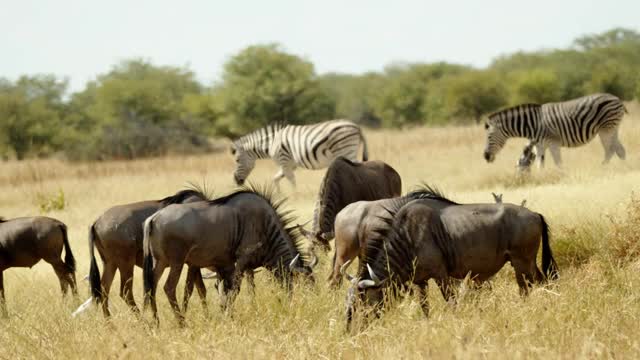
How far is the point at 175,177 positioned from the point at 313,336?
1795cm

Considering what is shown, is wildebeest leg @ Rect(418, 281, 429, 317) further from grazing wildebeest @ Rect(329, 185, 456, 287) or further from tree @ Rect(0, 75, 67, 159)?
tree @ Rect(0, 75, 67, 159)

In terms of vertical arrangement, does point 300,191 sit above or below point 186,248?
below

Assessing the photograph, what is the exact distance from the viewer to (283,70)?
44.6 meters

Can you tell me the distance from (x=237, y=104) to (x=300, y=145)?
26233 mm

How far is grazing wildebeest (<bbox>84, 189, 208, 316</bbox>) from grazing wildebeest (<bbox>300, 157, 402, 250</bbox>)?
179 cm

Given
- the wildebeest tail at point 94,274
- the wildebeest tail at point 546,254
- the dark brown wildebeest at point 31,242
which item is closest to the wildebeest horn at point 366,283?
the wildebeest tail at point 546,254

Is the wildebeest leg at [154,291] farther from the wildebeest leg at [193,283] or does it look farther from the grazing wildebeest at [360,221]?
the grazing wildebeest at [360,221]

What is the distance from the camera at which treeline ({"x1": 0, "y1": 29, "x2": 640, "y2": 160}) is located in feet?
119

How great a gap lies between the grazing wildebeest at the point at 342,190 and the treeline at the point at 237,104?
952 inches

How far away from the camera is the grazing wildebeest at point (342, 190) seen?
31.2ft

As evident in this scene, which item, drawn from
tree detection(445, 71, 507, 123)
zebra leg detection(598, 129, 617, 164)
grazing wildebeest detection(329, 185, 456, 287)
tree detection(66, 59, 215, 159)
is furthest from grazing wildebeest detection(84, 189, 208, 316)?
tree detection(445, 71, 507, 123)

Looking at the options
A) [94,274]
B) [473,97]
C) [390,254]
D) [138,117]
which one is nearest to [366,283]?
[390,254]

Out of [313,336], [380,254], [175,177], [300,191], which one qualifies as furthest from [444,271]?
[175,177]

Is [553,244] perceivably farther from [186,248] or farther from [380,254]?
[186,248]
